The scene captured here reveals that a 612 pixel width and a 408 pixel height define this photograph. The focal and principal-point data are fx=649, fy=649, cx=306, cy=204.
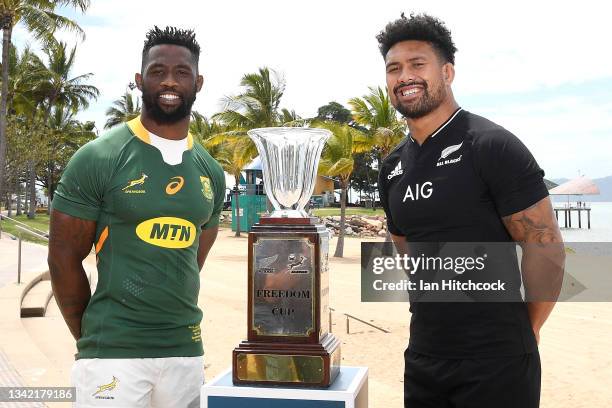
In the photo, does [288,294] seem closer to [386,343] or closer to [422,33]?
[422,33]

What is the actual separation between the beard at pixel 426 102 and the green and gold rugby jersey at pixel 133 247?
1.01 metres

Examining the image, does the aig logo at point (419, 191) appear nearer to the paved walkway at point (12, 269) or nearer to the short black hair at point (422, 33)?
the short black hair at point (422, 33)

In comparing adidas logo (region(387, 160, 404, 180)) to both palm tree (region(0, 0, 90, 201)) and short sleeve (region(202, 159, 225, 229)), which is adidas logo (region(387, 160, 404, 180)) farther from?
palm tree (region(0, 0, 90, 201))

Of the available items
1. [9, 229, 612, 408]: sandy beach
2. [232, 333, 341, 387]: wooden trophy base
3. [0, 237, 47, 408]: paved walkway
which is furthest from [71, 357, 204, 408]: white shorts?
[9, 229, 612, 408]: sandy beach

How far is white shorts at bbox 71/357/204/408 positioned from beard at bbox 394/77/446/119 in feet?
4.57

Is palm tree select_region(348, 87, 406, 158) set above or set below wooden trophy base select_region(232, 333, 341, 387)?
above

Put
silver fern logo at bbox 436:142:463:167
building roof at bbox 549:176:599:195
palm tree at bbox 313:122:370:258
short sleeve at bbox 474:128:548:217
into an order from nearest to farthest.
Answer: short sleeve at bbox 474:128:548:217, silver fern logo at bbox 436:142:463:167, palm tree at bbox 313:122:370:258, building roof at bbox 549:176:599:195

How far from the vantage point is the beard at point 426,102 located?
2.61 m

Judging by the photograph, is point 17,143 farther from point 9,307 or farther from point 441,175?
point 441,175

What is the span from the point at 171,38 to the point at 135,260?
990 millimetres

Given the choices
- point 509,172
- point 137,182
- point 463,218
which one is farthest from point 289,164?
point 509,172

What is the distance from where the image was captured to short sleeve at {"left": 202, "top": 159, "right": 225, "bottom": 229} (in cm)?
312

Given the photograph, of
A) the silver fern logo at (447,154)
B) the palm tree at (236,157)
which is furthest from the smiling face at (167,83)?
the palm tree at (236,157)

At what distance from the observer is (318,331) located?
2943 mm
